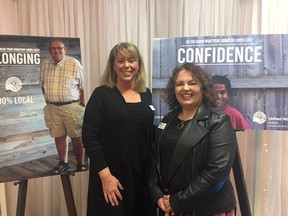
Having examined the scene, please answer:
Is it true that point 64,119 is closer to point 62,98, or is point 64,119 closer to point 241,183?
point 62,98

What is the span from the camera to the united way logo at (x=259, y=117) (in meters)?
1.83

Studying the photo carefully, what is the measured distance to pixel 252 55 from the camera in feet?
5.95

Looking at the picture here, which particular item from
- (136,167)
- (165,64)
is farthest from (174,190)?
(165,64)

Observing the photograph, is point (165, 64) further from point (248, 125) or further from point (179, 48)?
point (248, 125)


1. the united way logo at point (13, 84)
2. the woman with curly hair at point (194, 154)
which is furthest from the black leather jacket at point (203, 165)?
the united way logo at point (13, 84)

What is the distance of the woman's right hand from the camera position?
1.74 m

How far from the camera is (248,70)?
1822 mm

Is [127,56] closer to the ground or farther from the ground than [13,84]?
farther from the ground

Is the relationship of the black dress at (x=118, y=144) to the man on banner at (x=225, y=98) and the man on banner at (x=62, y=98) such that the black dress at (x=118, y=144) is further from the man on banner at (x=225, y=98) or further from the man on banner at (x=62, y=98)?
the man on banner at (x=225, y=98)

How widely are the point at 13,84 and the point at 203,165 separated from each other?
114 centimetres

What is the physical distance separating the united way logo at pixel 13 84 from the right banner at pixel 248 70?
0.82 m

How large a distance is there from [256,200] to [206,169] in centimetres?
106

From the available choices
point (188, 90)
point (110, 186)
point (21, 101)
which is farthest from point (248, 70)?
point (21, 101)

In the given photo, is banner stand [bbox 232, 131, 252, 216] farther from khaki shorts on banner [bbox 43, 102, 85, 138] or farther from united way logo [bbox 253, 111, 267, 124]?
khaki shorts on banner [bbox 43, 102, 85, 138]
